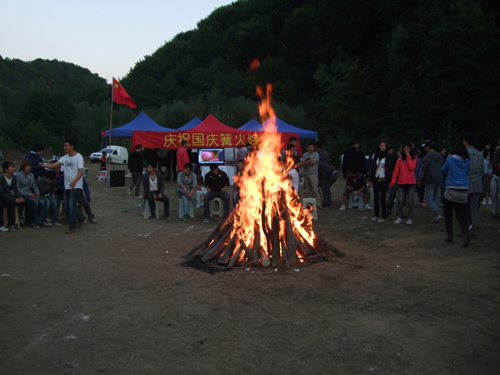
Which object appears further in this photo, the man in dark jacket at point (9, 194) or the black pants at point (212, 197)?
the black pants at point (212, 197)

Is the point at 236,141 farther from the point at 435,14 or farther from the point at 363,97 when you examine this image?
the point at 363,97

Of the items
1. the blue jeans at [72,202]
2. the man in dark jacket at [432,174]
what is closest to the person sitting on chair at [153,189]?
the blue jeans at [72,202]

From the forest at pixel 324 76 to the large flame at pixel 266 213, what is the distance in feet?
56.4

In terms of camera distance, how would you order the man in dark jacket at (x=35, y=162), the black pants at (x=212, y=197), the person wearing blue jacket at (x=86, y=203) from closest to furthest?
1. the person wearing blue jacket at (x=86, y=203)
2. the man in dark jacket at (x=35, y=162)
3. the black pants at (x=212, y=197)

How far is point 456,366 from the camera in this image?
150 inches

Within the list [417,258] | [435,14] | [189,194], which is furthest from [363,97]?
[417,258]

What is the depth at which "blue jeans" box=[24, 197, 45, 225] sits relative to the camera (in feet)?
33.9

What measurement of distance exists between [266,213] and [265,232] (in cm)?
31

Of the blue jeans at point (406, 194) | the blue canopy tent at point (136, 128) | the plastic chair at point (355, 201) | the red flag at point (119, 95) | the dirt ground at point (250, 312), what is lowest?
the dirt ground at point (250, 312)

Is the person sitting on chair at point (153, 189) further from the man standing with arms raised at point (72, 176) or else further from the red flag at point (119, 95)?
the red flag at point (119, 95)

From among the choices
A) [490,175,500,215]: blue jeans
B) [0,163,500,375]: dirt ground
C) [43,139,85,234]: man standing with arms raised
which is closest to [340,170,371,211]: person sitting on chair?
[490,175,500,215]: blue jeans

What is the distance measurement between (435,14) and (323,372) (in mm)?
30753

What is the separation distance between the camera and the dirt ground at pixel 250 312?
12.8 ft

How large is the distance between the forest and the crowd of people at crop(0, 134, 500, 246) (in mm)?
12098
